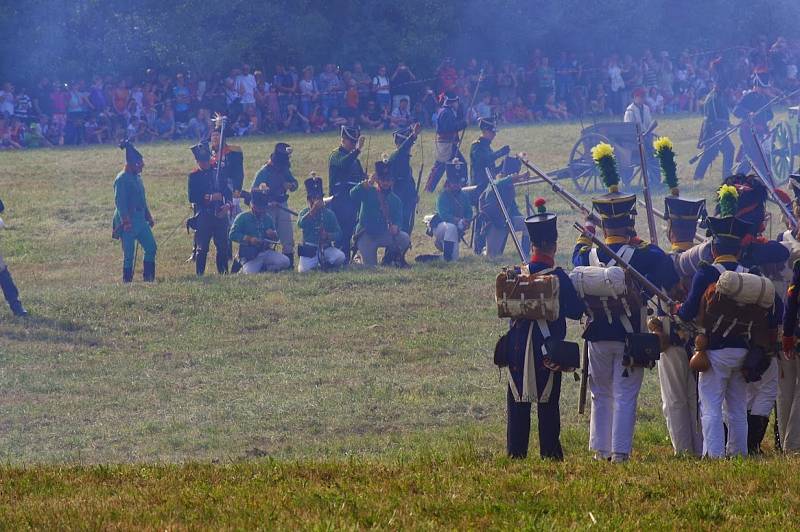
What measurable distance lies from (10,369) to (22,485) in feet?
17.3

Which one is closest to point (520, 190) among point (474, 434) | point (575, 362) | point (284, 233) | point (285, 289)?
point (284, 233)

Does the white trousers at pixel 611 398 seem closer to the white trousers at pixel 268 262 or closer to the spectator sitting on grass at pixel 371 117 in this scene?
the white trousers at pixel 268 262

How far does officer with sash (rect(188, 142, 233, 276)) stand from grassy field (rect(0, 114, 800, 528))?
0.56 metres

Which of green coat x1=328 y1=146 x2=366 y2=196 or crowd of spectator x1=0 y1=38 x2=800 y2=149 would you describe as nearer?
green coat x1=328 y1=146 x2=366 y2=196

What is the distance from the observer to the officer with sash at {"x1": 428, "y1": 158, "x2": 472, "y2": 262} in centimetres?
1719

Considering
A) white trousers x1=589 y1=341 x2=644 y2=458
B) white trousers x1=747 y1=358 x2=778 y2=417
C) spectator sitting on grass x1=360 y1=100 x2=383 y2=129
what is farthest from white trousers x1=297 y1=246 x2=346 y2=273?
spectator sitting on grass x1=360 y1=100 x2=383 y2=129

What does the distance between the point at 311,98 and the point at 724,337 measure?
76.8 feet

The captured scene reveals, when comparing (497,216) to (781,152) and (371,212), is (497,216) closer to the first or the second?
(371,212)

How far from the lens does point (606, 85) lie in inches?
1280

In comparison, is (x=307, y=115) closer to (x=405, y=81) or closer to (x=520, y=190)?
(x=405, y=81)

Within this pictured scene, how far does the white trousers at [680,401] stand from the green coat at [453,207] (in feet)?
31.0

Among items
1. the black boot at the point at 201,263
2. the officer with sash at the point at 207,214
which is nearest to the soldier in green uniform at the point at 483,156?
the officer with sash at the point at 207,214

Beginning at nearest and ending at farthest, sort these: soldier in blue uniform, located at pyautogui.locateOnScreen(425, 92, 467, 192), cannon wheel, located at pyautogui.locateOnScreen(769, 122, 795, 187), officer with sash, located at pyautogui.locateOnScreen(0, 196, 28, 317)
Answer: officer with sash, located at pyautogui.locateOnScreen(0, 196, 28, 317)
soldier in blue uniform, located at pyautogui.locateOnScreen(425, 92, 467, 192)
cannon wheel, located at pyautogui.locateOnScreen(769, 122, 795, 187)

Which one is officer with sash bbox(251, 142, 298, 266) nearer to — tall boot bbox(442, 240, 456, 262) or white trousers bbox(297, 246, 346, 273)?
white trousers bbox(297, 246, 346, 273)
